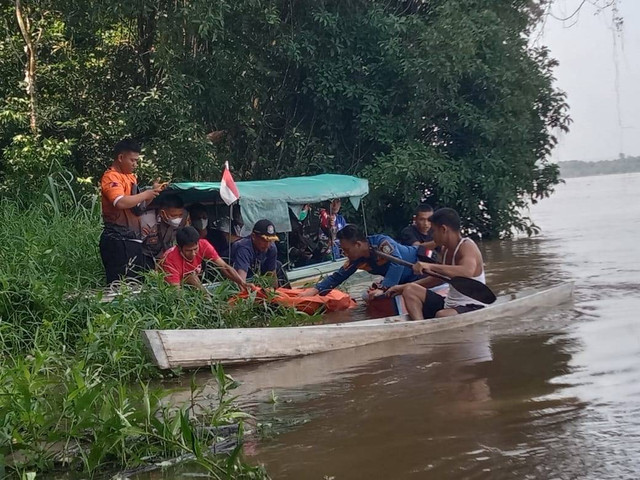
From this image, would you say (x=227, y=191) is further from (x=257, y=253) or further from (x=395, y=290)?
(x=395, y=290)

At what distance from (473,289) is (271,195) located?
367 centimetres

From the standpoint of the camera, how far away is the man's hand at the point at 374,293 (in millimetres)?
8006

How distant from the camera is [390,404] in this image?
4.75 m

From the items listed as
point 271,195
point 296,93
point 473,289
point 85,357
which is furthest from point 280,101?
point 85,357

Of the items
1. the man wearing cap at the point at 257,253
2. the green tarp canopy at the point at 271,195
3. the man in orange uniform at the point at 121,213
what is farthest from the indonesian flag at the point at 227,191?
the green tarp canopy at the point at 271,195

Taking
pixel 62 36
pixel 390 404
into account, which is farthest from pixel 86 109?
pixel 390 404

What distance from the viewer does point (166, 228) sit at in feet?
26.8

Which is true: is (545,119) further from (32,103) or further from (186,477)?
(186,477)

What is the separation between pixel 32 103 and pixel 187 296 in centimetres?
789

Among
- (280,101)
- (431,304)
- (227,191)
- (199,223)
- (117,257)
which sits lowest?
(431,304)

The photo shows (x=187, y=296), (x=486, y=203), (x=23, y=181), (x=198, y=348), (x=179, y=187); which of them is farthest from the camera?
(x=486, y=203)

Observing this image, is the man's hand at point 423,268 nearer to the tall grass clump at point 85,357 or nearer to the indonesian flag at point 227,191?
the tall grass clump at point 85,357

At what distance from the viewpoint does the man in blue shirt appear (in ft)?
24.5

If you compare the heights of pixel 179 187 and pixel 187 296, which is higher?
→ pixel 179 187
